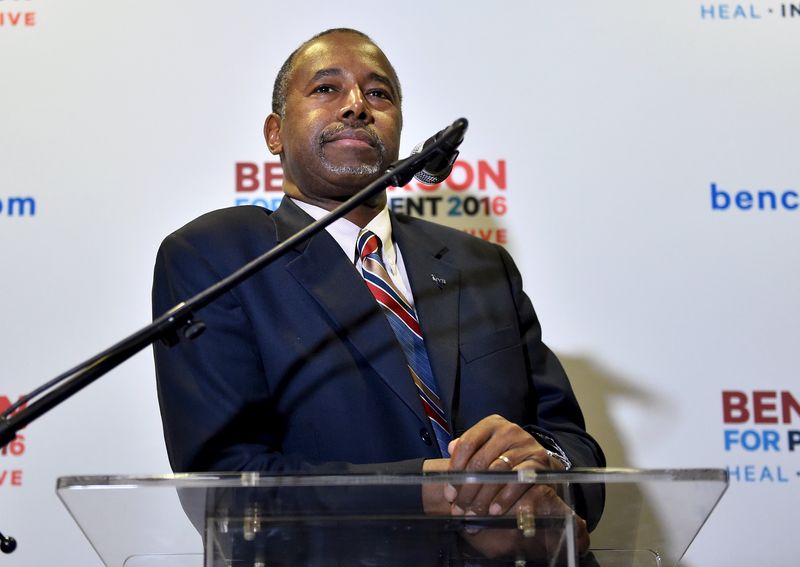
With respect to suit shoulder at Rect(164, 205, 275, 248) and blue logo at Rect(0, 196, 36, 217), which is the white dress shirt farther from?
blue logo at Rect(0, 196, 36, 217)

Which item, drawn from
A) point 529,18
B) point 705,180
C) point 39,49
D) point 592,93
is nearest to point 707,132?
point 705,180

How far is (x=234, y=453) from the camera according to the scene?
1684 mm

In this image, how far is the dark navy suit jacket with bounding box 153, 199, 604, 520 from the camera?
5.71 ft

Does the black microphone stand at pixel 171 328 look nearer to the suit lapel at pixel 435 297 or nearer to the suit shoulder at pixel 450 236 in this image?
the suit lapel at pixel 435 297

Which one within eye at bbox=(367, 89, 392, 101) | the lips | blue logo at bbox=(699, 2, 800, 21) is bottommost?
the lips

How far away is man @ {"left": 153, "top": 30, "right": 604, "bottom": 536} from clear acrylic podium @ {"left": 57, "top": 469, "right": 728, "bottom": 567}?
0.82 ft

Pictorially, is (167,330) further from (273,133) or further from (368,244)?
(273,133)

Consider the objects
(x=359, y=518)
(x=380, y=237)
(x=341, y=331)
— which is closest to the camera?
(x=359, y=518)

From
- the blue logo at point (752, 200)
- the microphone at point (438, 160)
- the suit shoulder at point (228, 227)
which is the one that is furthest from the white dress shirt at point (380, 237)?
the blue logo at point (752, 200)

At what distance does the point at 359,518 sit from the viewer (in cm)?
120

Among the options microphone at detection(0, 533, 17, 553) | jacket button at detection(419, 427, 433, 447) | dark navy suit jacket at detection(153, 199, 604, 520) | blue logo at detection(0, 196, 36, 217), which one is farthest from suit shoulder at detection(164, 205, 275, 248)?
microphone at detection(0, 533, 17, 553)

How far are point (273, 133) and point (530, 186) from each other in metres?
0.61

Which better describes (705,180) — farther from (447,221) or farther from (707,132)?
(447,221)

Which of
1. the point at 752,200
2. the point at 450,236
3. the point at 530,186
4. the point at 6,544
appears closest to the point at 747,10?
the point at 752,200
